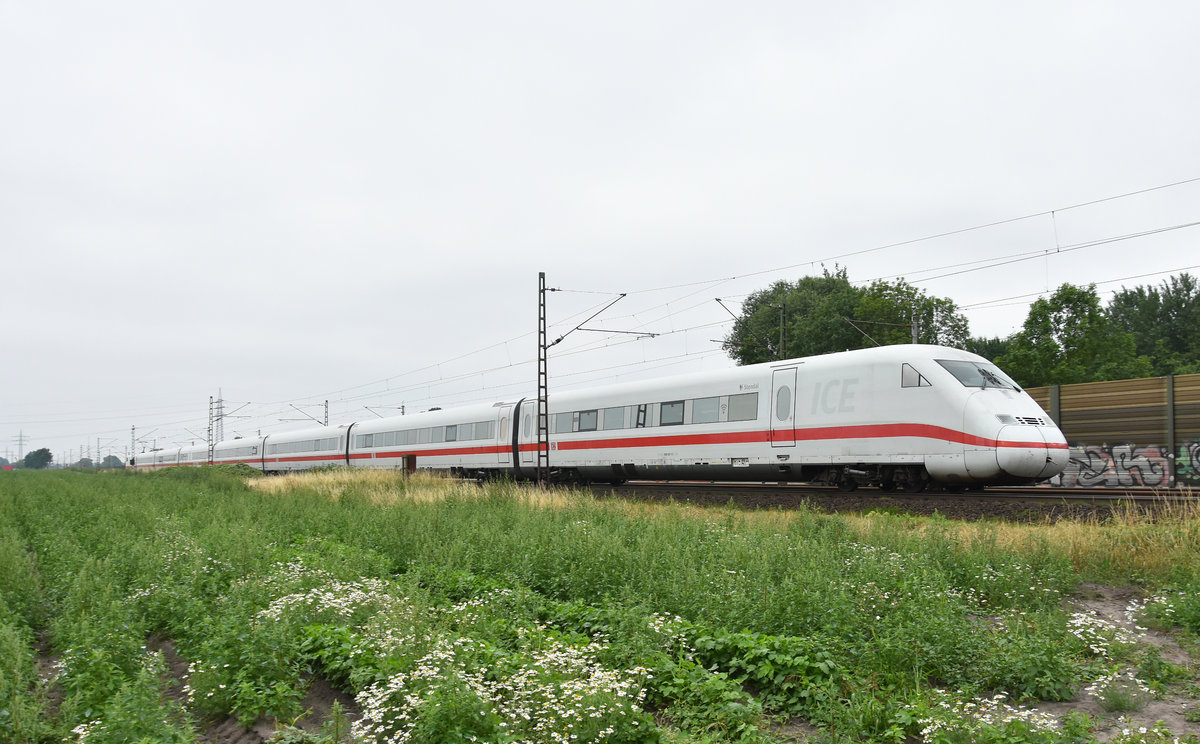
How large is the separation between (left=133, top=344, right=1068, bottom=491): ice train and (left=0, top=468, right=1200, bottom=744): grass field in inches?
145

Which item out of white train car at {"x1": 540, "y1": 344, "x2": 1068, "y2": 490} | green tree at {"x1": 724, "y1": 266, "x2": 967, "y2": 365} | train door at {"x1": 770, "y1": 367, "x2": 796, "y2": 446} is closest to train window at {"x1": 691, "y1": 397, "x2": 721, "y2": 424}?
white train car at {"x1": 540, "y1": 344, "x2": 1068, "y2": 490}

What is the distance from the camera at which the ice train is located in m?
14.2

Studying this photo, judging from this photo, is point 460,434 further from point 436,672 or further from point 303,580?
point 436,672

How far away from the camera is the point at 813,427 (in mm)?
16938

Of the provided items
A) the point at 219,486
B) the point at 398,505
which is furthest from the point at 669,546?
the point at 219,486

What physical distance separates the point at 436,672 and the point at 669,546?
3.92 metres

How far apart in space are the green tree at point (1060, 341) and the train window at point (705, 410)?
23.6 m

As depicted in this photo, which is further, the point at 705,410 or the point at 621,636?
the point at 705,410

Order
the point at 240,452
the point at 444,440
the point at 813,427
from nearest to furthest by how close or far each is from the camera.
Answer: the point at 813,427, the point at 444,440, the point at 240,452

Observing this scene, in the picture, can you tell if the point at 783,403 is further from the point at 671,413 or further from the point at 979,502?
the point at 979,502

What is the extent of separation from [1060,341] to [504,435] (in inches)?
1073

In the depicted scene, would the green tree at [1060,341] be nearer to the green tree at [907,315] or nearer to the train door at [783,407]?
the green tree at [907,315]

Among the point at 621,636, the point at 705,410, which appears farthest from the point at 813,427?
the point at 621,636

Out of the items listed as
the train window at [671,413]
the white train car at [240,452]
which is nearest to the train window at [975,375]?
the train window at [671,413]
